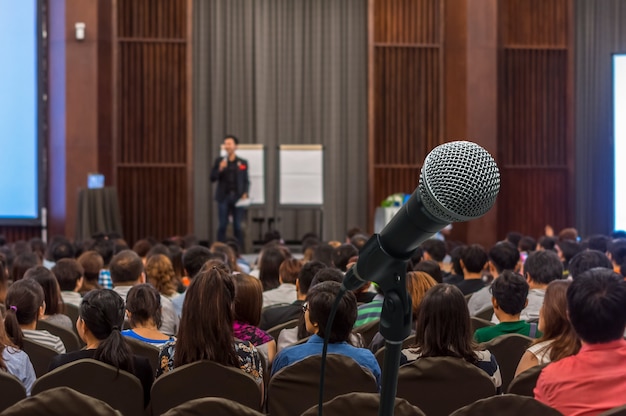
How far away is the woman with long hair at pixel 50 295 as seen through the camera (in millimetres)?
4805

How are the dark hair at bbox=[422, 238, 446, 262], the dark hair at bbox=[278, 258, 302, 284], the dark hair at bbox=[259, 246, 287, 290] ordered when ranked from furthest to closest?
the dark hair at bbox=[422, 238, 446, 262]
the dark hair at bbox=[259, 246, 287, 290]
the dark hair at bbox=[278, 258, 302, 284]

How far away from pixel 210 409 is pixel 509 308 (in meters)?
2.26

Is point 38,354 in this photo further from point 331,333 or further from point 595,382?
point 595,382

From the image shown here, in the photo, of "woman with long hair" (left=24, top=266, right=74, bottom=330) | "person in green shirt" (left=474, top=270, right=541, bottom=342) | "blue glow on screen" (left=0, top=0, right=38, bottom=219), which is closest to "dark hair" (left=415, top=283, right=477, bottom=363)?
"person in green shirt" (left=474, top=270, right=541, bottom=342)

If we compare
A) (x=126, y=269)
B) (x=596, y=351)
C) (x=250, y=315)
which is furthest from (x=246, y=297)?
(x=596, y=351)

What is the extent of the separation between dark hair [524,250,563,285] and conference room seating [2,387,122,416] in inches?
140


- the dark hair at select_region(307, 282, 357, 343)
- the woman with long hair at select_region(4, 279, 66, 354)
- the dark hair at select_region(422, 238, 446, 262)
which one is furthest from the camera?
the dark hair at select_region(422, 238, 446, 262)

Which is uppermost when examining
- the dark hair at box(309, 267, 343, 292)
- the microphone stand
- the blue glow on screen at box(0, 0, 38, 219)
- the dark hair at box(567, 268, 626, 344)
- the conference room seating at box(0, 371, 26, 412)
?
the blue glow on screen at box(0, 0, 38, 219)

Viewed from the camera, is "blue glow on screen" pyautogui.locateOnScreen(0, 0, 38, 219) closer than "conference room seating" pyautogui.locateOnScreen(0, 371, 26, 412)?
No

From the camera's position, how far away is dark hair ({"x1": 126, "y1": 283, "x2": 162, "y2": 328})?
4230 mm

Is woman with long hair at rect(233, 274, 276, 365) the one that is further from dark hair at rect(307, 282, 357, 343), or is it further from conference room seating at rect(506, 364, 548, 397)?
conference room seating at rect(506, 364, 548, 397)

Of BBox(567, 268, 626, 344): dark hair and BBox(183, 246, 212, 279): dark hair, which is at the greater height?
BBox(567, 268, 626, 344): dark hair

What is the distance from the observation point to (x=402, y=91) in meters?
14.3

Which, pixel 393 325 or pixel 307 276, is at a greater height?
pixel 393 325
